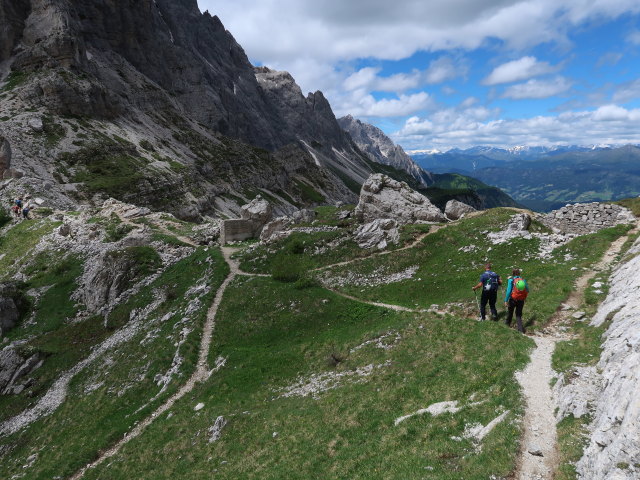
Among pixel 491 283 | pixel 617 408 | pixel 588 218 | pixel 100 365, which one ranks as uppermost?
pixel 588 218

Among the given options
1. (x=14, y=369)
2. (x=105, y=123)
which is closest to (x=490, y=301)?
(x=14, y=369)

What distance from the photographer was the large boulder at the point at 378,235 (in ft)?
141

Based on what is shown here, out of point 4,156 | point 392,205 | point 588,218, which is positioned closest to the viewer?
point 588,218

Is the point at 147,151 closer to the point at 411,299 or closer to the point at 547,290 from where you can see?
the point at 411,299

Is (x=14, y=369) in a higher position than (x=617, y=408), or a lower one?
A: lower

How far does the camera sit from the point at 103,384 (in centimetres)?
3112

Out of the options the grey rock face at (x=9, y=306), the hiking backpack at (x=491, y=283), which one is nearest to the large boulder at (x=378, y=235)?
the hiking backpack at (x=491, y=283)

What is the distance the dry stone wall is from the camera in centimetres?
3731

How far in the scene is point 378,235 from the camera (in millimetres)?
44000

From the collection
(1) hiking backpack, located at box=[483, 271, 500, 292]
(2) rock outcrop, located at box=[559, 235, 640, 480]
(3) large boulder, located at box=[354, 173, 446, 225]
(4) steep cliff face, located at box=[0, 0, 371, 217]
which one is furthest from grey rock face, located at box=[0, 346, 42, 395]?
(4) steep cliff face, located at box=[0, 0, 371, 217]

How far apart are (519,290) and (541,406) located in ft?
30.1

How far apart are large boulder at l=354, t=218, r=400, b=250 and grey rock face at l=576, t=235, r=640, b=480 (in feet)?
84.2

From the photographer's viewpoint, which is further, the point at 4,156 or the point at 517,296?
the point at 4,156

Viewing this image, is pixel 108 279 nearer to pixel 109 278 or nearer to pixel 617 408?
pixel 109 278
